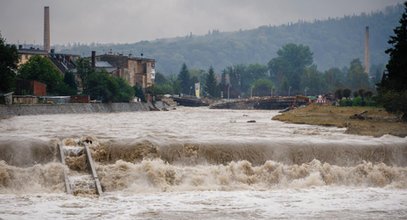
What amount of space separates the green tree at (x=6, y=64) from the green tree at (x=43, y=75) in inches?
1087

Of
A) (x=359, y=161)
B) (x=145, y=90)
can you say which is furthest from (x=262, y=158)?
(x=145, y=90)

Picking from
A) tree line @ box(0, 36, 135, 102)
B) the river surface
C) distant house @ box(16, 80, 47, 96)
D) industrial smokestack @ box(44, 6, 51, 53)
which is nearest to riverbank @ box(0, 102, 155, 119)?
tree line @ box(0, 36, 135, 102)

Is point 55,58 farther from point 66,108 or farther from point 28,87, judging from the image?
point 66,108

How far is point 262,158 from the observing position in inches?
1425

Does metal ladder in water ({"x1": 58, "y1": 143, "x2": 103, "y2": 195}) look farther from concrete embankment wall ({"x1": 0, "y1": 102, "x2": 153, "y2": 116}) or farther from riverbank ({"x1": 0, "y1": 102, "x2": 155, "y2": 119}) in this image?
concrete embankment wall ({"x1": 0, "y1": 102, "x2": 153, "y2": 116})

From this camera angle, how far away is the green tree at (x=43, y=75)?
113 meters

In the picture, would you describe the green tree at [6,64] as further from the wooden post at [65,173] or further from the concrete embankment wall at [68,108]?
the wooden post at [65,173]

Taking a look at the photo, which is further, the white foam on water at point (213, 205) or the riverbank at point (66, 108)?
the riverbank at point (66, 108)

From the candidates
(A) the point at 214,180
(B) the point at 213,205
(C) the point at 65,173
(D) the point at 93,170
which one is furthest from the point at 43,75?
(B) the point at 213,205

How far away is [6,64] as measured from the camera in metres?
82.5

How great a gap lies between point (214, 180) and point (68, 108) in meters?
68.5

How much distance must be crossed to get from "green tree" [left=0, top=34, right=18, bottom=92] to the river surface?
46.9 metres

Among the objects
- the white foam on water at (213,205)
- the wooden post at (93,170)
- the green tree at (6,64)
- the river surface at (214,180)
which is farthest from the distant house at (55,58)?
the white foam on water at (213,205)

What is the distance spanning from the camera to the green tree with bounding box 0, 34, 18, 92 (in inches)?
3206
